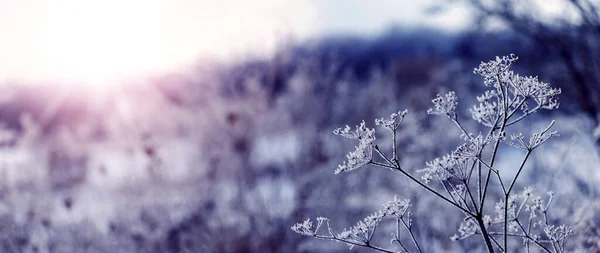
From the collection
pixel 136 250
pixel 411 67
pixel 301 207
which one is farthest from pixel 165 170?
pixel 411 67

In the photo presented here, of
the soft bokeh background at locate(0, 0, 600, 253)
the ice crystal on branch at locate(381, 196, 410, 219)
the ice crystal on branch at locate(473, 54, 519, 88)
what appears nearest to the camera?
the ice crystal on branch at locate(473, 54, 519, 88)

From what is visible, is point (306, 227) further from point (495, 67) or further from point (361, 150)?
point (495, 67)

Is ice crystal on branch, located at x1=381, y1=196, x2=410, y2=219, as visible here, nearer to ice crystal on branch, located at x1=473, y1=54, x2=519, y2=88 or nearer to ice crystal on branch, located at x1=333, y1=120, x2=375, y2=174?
ice crystal on branch, located at x1=333, y1=120, x2=375, y2=174

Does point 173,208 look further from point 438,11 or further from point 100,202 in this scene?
point 438,11

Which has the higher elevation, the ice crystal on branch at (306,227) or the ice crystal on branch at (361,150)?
the ice crystal on branch at (361,150)

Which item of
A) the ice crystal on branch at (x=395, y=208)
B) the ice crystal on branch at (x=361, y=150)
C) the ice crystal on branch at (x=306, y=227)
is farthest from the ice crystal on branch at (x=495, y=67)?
the ice crystal on branch at (x=306, y=227)

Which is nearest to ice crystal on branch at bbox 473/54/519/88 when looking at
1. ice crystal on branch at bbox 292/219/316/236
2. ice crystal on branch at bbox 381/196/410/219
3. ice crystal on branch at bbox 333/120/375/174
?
ice crystal on branch at bbox 333/120/375/174

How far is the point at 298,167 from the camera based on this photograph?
8.39m

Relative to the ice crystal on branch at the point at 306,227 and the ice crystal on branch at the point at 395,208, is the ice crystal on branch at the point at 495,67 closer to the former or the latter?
the ice crystal on branch at the point at 395,208

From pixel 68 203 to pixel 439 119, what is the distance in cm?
516

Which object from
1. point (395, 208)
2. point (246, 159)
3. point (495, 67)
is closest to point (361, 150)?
point (395, 208)

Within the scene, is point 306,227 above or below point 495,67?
below

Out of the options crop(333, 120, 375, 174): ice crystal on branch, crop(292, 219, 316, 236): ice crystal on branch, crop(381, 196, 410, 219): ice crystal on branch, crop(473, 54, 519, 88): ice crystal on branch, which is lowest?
crop(292, 219, 316, 236): ice crystal on branch

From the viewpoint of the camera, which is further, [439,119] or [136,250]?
[439,119]
